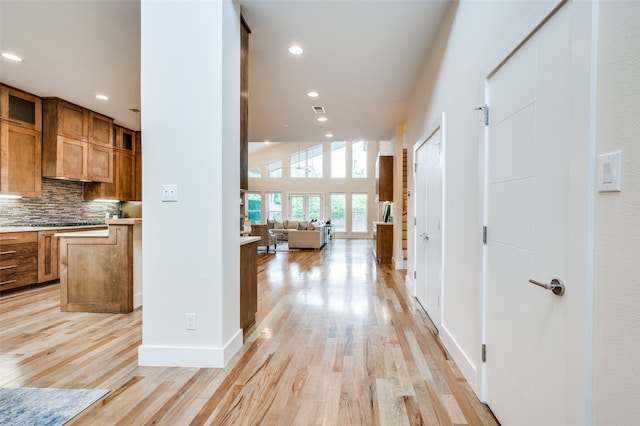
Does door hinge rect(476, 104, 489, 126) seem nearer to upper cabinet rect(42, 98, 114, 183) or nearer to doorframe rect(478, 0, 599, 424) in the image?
doorframe rect(478, 0, 599, 424)

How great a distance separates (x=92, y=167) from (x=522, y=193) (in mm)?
6381

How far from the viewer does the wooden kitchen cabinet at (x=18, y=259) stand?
4.00 m

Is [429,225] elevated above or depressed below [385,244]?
above

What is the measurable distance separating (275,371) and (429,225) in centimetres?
210

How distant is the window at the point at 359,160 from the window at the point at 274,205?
136 inches

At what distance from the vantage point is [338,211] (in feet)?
44.9

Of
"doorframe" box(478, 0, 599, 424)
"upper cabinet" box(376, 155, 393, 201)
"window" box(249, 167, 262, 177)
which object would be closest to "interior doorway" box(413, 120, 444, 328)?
"doorframe" box(478, 0, 599, 424)

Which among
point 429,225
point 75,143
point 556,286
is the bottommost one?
point 556,286

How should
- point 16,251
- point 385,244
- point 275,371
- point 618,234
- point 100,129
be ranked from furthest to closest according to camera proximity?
1. point 385,244
2. point 100,129
3. point 16,251
4. point 275,371
5. point 618,234

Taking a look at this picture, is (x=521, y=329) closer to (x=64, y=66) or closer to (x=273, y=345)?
(x=273, y=345)

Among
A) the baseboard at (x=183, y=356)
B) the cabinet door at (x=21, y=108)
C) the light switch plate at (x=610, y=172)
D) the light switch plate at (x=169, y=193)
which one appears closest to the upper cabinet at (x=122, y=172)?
the cabinet door at (x=21, y=108)

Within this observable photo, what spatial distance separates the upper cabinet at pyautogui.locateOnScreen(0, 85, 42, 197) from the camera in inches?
165

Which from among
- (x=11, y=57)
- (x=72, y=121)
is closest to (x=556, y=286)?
(x=11, y=57)

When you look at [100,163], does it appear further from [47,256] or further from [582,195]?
[582,195]
